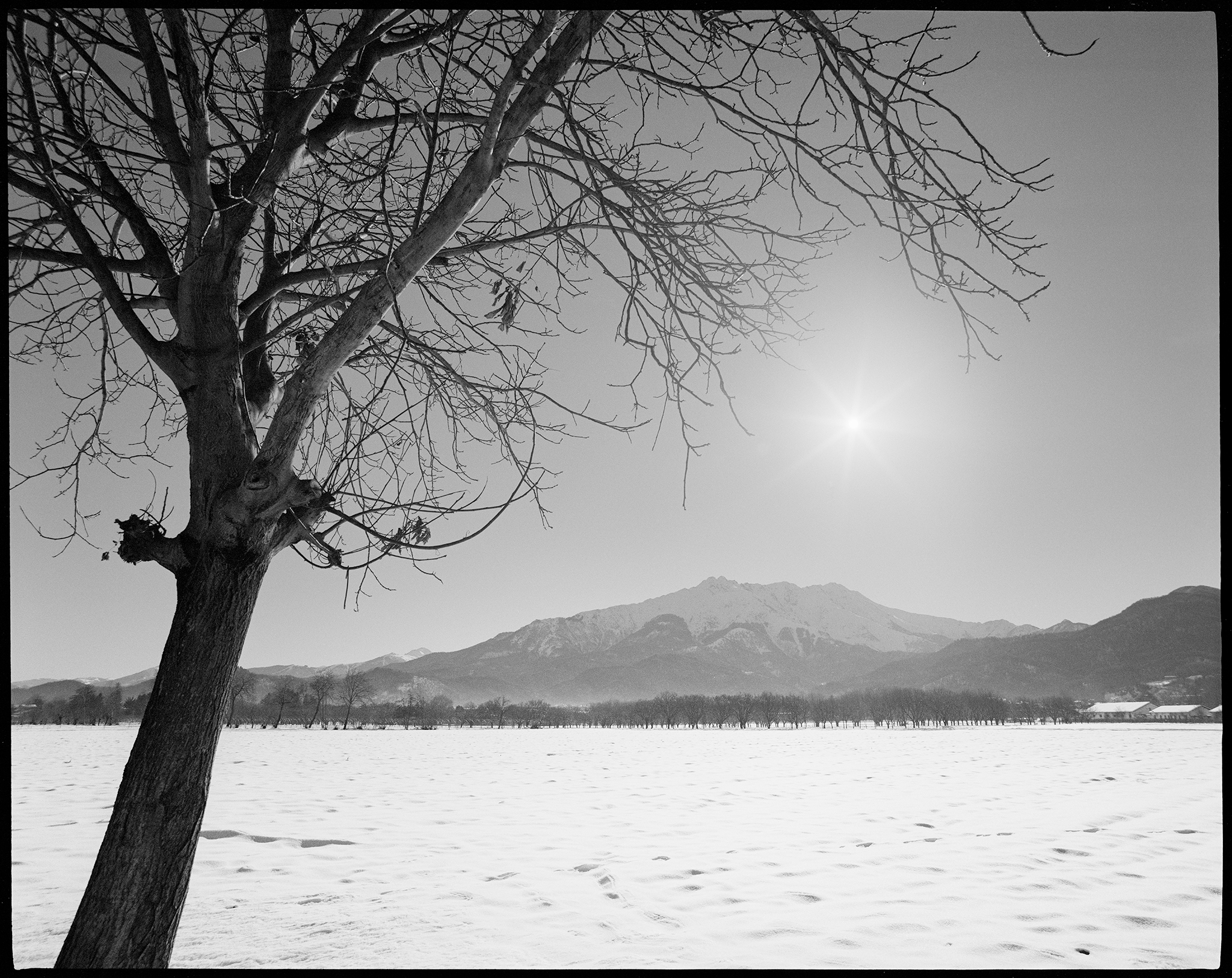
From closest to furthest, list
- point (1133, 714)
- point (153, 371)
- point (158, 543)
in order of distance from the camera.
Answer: point (158, 543), point (153, 371), point (1133, 714)

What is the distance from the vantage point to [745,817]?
1087 cm

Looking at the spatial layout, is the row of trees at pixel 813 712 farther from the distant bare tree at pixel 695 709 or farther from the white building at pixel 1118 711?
the white building at pixel 1118 711

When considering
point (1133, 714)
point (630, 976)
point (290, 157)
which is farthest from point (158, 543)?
point (1133, 714)

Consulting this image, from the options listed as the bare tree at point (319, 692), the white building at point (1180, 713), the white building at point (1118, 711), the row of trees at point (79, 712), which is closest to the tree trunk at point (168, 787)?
the bare tree at point (319, 692)

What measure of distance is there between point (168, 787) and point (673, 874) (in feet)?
17.7

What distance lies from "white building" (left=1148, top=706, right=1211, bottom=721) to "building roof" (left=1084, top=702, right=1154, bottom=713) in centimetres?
261

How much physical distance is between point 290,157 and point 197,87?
0.37 m

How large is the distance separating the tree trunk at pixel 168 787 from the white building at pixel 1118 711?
474 feet

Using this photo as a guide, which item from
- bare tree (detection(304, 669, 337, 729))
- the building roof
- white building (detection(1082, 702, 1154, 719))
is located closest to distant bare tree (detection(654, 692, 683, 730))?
bare tree (detection(304, 669, 337, 729))

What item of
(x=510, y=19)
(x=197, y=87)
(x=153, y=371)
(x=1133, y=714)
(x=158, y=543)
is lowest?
(x=1133, y=714)

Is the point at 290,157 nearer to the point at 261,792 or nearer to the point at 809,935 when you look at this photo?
the point at 809,935

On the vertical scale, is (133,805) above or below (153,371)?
below

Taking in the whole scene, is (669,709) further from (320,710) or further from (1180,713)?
(1180,713)

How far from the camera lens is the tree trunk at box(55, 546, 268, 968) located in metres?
2.13
